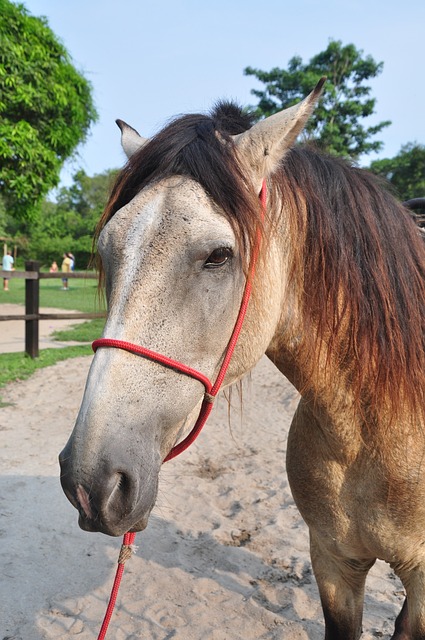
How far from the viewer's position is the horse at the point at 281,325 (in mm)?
1147

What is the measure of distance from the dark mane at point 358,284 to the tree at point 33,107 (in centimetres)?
865

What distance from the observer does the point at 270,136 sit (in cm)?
135

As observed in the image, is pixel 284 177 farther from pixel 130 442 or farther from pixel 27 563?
pixel 27 563

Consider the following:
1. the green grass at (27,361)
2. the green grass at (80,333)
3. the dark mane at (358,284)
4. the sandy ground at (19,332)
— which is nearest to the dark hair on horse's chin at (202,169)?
the dark mane at (358,284)

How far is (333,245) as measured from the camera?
4.93 feet

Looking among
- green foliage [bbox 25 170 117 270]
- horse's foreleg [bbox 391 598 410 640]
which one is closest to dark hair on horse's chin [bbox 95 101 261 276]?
horse's foreleg [bbox 391 598 410 640]

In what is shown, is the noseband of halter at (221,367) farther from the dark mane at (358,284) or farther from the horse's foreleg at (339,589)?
the horse's foreleg at (339,589)

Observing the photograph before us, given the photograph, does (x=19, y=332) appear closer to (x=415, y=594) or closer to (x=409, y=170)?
(x=415, y=594)

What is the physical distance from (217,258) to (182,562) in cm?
255

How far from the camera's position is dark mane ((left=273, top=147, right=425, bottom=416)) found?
4.93ft

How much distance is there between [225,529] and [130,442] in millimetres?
2689

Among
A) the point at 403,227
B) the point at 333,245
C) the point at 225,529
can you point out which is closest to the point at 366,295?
the point at 333,245

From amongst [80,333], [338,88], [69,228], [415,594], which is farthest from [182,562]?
[69,228]

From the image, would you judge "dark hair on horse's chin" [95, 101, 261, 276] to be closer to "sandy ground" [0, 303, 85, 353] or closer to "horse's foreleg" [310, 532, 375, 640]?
"horse's foreleg" [310, 532, 375, 640]
